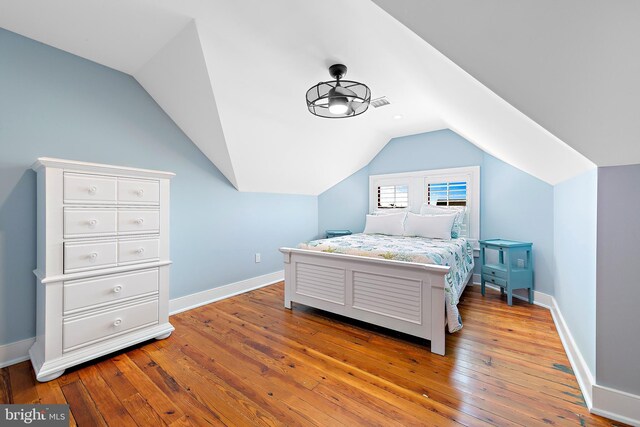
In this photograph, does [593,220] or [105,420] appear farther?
[593,220]

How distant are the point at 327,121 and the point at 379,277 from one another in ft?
6.61

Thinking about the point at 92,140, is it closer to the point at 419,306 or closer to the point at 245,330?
the point at 245,330

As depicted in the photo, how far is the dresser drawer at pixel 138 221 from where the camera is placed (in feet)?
6.47

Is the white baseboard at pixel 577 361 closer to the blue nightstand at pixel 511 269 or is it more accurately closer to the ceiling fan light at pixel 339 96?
the blue nightstand at pixel 511 269

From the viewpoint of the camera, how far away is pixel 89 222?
1.82m

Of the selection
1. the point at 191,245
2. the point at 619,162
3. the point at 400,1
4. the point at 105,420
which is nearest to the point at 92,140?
the point at 191,245

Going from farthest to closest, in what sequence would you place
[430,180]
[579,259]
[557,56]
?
[430,180] < [579,259] < [557,56]

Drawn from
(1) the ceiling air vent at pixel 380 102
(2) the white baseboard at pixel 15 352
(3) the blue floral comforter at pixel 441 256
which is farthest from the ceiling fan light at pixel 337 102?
(2) the white baseboard at pixel 15 352

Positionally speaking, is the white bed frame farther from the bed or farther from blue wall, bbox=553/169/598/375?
blue wall, bbox=553/169/598/375

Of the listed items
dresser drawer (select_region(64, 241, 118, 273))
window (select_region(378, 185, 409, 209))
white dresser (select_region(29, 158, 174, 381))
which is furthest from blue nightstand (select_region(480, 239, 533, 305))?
dresser drawer (select_region(64, 241, 118, 273))

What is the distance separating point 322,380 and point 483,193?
3.26 metres

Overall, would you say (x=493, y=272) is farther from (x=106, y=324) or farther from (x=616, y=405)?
(x=106, y=324)

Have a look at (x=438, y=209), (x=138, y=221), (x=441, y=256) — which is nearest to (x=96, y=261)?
(x=138, y=221)

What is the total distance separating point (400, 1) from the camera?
103 centimetres
